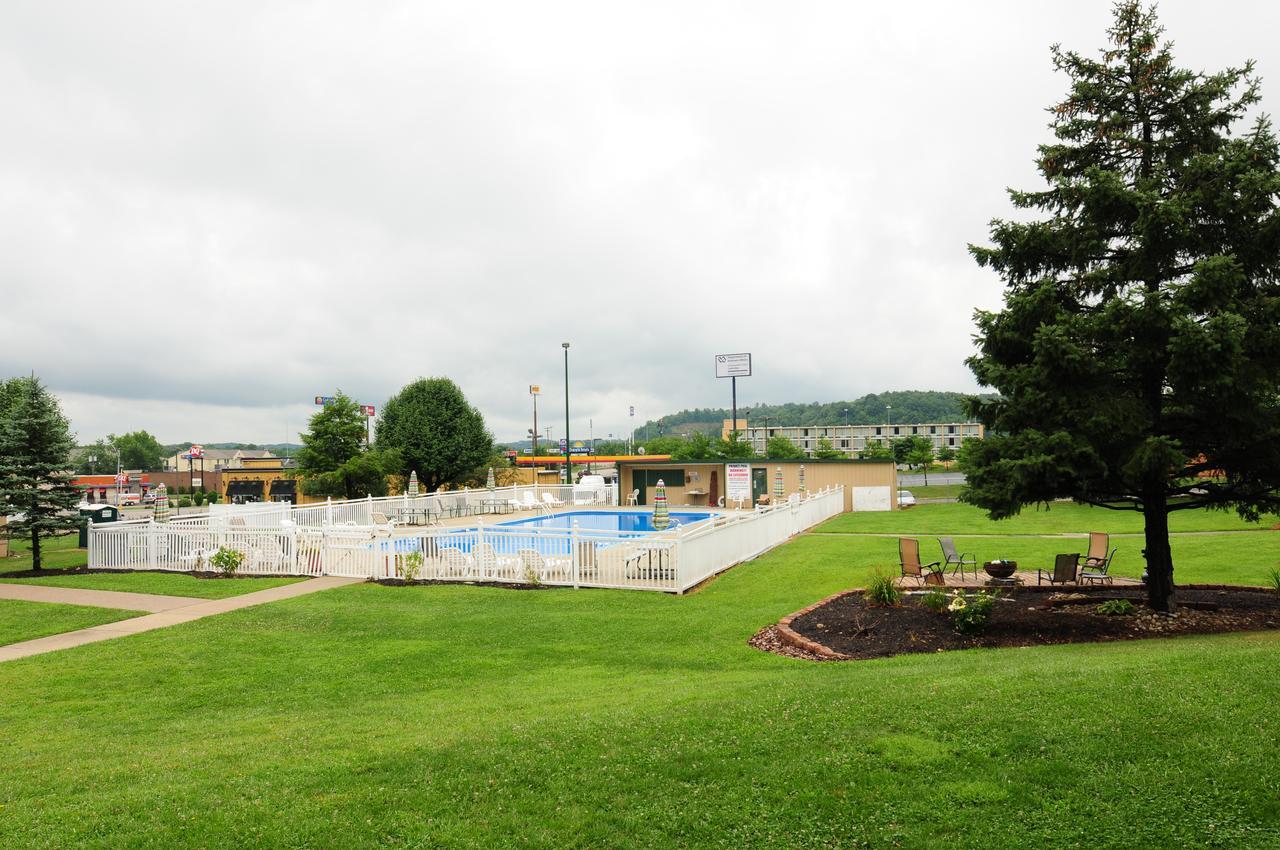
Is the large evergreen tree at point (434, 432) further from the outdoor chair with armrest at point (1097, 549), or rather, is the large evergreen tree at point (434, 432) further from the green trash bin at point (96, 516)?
the outdoor chair with armrest at point (1097, 549)

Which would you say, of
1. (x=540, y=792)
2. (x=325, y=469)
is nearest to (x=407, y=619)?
(x=540, y=792)

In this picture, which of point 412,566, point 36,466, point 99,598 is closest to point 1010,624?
point 412,566

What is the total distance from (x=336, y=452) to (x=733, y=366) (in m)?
35.1

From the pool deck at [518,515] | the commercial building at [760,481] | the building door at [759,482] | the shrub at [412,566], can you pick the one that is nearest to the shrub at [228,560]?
the shrub at [412,566]

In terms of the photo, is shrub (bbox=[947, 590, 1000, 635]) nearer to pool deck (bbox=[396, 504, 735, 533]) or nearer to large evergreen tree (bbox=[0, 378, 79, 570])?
pool deck (bbox=[396, 504, 735, 533])

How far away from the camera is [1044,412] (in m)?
9.66

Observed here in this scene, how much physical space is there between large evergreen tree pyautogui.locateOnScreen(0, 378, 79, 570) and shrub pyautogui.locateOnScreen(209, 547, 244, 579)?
18.2 feet

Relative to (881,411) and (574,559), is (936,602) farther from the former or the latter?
(881,411)

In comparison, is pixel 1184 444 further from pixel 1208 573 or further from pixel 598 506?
pixel 598 506

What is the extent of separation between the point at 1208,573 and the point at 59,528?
86.2 feet

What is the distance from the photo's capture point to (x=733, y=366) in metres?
60.3

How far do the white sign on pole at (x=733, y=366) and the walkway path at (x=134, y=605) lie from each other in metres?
46.2

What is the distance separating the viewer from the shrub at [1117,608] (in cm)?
1026

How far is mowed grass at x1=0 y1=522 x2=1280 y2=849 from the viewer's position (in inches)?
164
